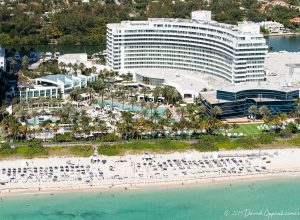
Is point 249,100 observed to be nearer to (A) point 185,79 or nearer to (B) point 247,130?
(B) point 247,130

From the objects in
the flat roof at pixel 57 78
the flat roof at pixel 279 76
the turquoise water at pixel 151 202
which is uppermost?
the flat roof at pixel 279 76

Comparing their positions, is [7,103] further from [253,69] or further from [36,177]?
[253,69]

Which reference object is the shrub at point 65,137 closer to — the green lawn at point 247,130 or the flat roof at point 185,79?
the green lawn at point 247,130

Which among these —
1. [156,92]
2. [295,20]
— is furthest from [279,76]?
[295,20]

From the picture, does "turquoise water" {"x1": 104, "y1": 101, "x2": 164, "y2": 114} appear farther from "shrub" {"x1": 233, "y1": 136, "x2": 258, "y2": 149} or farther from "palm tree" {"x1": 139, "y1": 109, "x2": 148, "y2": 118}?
"shrub" {"x1": 233, "y1": 136, "x2": 258, "y2": 149}

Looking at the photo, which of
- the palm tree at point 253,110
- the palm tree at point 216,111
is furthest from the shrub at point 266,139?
the palm tree at point 216,111

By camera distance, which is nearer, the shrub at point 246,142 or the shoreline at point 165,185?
the shoreline at point 165,185

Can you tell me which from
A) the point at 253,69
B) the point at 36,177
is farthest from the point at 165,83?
the point at 36,177

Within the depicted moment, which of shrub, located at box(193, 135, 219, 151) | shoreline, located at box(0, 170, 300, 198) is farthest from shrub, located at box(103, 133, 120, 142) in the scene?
shoreline, located at box(0, 170, 300, 198)
